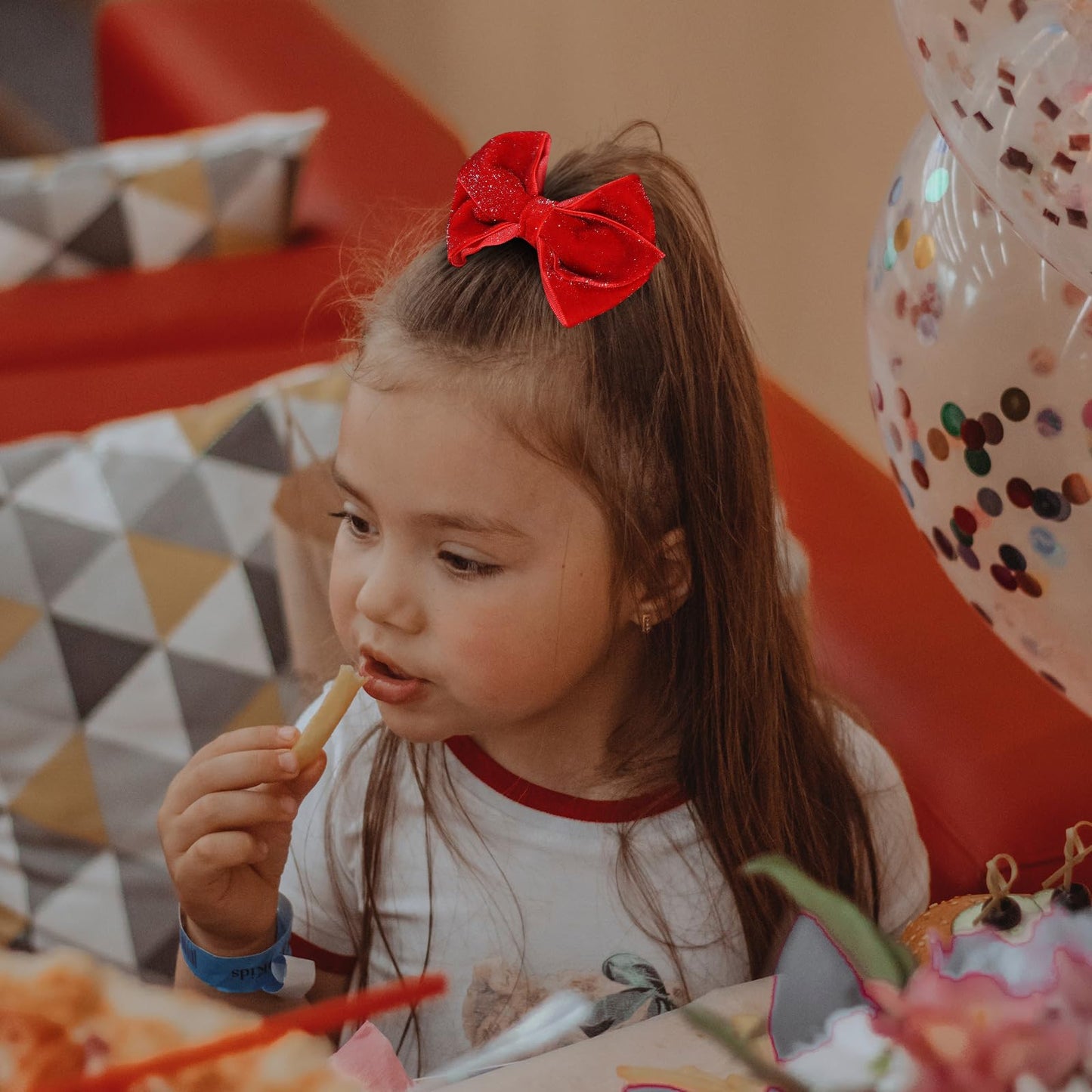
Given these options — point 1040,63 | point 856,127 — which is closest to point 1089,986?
point 1040,63

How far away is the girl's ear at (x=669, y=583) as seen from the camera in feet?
2.41

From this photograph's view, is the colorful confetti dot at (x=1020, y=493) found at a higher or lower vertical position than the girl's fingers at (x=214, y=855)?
higher

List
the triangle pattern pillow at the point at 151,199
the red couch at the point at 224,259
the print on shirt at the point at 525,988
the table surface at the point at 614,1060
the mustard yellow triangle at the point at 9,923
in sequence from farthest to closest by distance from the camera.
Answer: the triangle pattern pillow at the point at 151,199, the red couch at the point at 224,259, the mustard yellow triangle at the point at 9,923, the print on shirt at the point at 525,988, the table surface at the point at 614,1060

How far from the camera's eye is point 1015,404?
65 cm

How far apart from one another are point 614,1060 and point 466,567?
26 centimetres

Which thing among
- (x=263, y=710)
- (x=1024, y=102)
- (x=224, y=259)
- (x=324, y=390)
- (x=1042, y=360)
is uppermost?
(x=1024, y=102)

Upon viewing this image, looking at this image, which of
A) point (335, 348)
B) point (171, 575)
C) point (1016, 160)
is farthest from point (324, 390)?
point (1016, 160)

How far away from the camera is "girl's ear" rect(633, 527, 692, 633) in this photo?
74 centimetres

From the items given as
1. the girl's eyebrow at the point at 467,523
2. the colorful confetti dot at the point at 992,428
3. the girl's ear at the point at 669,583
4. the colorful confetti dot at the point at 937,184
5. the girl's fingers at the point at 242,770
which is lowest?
the girl's fingers at the point at 242,770

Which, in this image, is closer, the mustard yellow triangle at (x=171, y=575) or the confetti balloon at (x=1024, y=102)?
the confetti balloon at (x=1024, y=102)

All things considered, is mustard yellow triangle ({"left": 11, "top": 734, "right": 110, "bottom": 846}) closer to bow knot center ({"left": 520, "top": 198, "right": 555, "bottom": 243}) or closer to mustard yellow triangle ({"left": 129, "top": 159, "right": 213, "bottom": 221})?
bow knot center ({"left": 520, "top": 198, "right": 555, "bottom": 243})

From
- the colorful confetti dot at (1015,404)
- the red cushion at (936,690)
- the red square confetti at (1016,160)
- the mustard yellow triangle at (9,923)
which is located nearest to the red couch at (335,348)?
the red cushion at (936,690)

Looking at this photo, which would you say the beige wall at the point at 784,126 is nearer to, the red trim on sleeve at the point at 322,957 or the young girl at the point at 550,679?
the young girl at the point at 550,679

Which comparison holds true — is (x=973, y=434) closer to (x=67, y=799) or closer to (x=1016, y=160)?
(x=1016, y=160)
